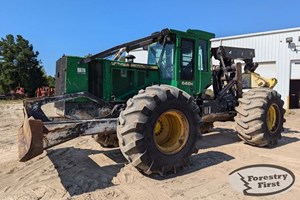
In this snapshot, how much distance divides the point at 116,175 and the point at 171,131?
1338 mm

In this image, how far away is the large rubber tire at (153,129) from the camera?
4805 millimetres

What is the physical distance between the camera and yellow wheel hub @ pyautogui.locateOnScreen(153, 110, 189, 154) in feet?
18.0

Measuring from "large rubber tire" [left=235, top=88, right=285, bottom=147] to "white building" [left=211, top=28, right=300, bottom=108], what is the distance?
1276 cm

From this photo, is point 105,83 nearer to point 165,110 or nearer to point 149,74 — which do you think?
point 149,74

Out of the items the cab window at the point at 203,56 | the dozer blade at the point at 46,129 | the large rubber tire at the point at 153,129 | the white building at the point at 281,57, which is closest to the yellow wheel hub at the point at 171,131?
the large rubber tire at the point at 153,129

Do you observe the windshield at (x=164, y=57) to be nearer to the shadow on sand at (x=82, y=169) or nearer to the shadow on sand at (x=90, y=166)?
the shadow on sand at (x=90, y=166)

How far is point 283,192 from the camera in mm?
4574

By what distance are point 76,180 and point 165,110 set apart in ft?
6.01

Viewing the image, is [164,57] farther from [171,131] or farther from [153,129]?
[153,129]

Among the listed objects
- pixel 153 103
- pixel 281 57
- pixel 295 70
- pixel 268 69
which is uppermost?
Answer: pixel 281 57

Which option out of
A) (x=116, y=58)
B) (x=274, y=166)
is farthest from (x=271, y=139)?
(x=116, y=58)

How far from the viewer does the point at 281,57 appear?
19688 mm

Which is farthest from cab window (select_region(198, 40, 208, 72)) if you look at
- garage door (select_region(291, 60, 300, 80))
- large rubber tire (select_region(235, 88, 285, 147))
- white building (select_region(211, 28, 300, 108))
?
garage door (select_region(291, 60, 300, 80))

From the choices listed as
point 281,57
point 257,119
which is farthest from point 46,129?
point 281,57
